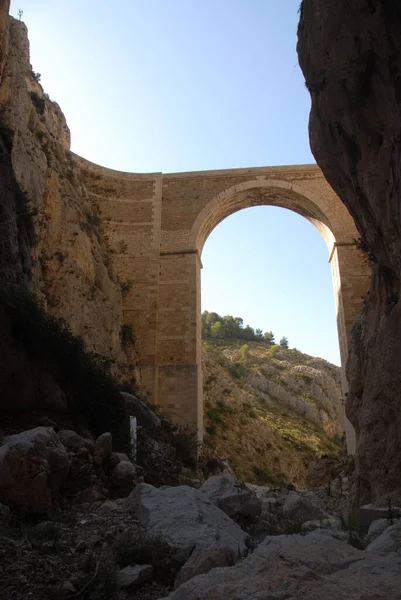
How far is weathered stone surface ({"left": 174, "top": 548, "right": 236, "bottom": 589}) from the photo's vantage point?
2.60 meters

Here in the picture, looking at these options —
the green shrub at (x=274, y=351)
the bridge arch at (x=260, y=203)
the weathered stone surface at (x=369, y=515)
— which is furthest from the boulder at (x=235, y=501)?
the green shrub at (x=274, y=351)

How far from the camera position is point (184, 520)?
342 centimetres

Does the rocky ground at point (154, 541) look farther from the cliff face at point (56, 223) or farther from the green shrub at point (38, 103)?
the green shrub at point (38, 103)

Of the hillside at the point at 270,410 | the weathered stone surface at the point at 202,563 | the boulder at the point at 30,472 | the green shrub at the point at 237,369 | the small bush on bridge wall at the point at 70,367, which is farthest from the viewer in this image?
the green shrub at the point at 237,369

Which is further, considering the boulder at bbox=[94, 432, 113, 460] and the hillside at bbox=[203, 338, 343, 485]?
the hillside at bbox=[203, 338, 343, 485]

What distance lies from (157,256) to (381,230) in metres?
12.8

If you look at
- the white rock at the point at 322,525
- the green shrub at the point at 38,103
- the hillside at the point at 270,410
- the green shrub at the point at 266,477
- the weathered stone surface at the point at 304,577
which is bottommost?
the green shrub at the point at 266,477

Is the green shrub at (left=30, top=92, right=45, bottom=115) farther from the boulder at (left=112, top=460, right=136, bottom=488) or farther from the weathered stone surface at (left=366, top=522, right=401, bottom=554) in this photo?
the weathered stone surface at (left=366, top=522, right=401, bottom=554)

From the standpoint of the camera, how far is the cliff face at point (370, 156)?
3805mm

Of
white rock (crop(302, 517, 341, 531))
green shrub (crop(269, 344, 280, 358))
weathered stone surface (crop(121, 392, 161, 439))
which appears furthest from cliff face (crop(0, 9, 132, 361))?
green shrub (crop(269, 344, 280, 358))

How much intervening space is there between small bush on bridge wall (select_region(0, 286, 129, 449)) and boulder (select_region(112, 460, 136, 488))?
142 cm

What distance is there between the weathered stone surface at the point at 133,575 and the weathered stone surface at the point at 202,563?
184 mm

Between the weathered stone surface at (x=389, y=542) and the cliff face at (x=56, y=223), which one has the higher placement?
the cliff face at (x=56, y=223)

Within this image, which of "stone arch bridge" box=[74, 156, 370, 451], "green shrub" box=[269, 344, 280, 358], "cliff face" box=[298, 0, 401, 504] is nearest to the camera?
"cliff face" box=[298, 0, 401, 504]
